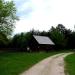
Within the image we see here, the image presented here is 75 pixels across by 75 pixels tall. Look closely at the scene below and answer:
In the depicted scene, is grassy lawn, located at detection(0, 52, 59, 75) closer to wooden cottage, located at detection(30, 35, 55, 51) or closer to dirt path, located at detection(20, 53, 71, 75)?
dirt path, located at detection(20, 53, 71, 75)

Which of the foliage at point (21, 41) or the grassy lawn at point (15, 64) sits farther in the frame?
the foliage at point (21, 41)

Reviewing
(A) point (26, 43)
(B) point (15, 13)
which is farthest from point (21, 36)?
(B) point (15, 13)

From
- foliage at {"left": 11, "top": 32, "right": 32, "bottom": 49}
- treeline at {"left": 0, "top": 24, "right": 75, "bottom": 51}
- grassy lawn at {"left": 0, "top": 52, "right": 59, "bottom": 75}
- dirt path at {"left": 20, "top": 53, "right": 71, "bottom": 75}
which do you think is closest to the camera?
dirt path at {"left": 20, "top": 53, "right": 71, "bottom": 75}

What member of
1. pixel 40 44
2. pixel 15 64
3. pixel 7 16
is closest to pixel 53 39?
pixel 40 44

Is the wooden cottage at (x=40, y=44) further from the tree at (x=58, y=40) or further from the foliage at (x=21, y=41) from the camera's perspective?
the foliage at (x=21, y=41)

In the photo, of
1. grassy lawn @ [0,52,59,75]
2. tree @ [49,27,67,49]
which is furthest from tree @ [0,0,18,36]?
tree @ [49,27,67,49]

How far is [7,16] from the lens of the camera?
5803 cm

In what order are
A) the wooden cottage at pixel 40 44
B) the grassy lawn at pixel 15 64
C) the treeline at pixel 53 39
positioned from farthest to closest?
the treeline at pixel 53 39 < the wooden cottage at pixel 40 44 < the grassy lawn at pixel 15 64

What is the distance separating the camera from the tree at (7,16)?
57.0m

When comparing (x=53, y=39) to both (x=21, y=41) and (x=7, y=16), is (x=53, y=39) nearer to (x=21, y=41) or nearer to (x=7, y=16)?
(x=21, y=41)

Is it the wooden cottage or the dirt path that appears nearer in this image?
the dirt path

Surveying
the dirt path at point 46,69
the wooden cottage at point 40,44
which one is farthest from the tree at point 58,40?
the dirt path at point 46,69

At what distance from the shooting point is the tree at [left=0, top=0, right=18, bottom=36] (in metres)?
57.0

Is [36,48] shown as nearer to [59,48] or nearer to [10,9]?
[59,48]
